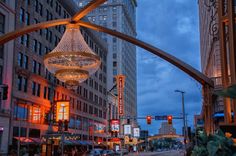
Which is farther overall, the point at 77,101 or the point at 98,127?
the point at 98,127

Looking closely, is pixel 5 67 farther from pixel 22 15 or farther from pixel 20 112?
pixel 22 15

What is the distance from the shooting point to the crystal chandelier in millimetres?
23703

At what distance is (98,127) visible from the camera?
97.5 metres

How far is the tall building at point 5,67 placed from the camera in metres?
47.8

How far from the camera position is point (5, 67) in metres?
49.3

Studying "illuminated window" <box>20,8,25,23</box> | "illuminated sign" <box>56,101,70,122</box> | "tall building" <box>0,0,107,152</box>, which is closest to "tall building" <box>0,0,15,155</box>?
"tall building" <box>0,0,107,152</box>

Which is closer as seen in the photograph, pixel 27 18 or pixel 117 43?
pixel 27 18

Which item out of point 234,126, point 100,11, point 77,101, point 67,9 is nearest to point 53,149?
point 77,101

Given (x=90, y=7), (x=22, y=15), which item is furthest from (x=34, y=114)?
(x=90, y=7)

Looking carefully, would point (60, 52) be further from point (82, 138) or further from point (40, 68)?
point (82, 138)

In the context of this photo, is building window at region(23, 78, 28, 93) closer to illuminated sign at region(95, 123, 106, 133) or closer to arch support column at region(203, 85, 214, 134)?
illuminated sign at region(95, 123, 106, 133)

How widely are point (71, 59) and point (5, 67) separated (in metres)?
27.2

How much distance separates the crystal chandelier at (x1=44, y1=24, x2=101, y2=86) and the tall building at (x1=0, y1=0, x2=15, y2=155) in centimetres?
2435

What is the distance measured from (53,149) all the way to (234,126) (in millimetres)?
48901
